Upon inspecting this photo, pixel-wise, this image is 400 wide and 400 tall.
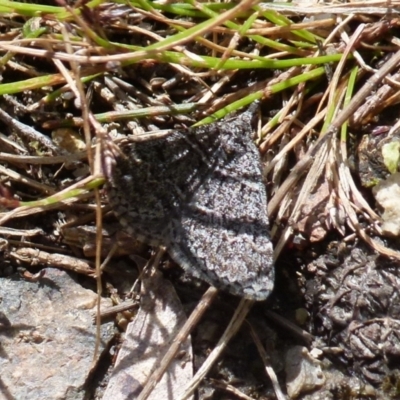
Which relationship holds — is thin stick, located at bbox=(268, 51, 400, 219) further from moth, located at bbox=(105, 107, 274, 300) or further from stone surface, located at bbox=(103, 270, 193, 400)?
stone surface, located at bbox=(103, 270, 193, 400)

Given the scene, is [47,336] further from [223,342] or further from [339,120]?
[339,120]

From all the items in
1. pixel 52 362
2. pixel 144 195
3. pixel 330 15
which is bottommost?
pixel 52 362

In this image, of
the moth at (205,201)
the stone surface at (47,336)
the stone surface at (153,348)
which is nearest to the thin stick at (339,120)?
the moth at (205,201)

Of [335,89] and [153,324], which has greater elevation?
[335,89]

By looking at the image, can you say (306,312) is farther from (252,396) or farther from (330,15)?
(330,15)

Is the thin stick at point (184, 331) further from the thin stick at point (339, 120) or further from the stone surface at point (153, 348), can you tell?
the thin stick at point (339, 120)

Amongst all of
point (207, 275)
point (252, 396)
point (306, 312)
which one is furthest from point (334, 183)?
point (252, 396)
